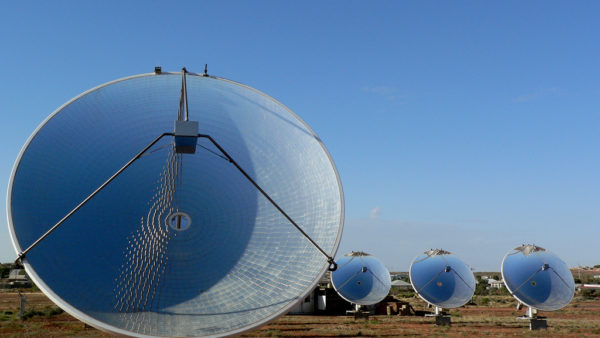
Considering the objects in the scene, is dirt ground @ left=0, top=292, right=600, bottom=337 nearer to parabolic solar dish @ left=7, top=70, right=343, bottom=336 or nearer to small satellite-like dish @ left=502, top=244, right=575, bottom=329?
small satellite-like dish @ left=502, top=244, right=575, bottom=329

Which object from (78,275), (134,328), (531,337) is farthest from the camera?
(531,337)

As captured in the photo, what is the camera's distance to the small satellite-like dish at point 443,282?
33.4 metres

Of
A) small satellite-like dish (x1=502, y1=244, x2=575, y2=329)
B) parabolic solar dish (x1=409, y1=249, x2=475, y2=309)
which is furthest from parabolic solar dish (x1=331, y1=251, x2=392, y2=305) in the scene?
small satellite-like dish (x1=502, y1=244, x2=575, y2=329)

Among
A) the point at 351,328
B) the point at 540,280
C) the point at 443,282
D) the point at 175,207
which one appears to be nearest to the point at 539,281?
the point at 540,280

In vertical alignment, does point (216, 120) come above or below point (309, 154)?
above

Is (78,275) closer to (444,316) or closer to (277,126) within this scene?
(277,126)

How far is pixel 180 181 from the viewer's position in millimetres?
15500

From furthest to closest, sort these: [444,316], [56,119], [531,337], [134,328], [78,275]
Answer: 1. [444,316]
2. [531,337]
3. [56,119]
4. [78,275]
5. [134,328]

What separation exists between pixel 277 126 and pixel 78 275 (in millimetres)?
6633

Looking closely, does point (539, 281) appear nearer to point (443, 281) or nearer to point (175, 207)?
point (443, 281)

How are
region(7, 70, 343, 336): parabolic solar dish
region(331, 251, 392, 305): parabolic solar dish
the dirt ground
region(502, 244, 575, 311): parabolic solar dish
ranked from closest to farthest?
region(7, 70, 343, 336): parabolic solar dish, the dirt ground, region(502, 244, 575, 311): parabolic solar dish, region(331, 251, 392, 305): parabolic solar dish

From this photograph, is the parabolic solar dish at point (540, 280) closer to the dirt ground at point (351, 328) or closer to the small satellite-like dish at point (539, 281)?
the small satellite-like dish at point (539, 281)

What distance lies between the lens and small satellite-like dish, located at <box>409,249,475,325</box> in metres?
33.4

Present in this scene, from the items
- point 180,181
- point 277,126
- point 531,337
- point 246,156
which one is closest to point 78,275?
point 180,181
